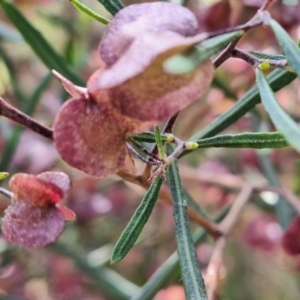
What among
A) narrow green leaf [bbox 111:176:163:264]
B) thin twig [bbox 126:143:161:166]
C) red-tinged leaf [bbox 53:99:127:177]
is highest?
red-tinged leaf [bbox 53:99:127:177]

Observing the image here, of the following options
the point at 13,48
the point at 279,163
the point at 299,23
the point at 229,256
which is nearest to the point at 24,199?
the point at 299,23

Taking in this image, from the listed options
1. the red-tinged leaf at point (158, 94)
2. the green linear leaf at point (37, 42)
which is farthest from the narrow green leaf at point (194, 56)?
the green linear leaf at point (37, 42)

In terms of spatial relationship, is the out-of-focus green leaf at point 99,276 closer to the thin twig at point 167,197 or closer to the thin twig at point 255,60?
the thin twig at point 167,197

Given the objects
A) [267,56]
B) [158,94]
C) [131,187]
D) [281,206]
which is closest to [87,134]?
[158,94]

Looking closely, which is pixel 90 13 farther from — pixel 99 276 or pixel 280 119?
pixel 99 276

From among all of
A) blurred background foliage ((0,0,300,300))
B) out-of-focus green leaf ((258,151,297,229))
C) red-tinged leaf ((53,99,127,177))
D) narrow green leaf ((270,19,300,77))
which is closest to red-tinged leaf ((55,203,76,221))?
red-tinged leaf ((53,99,127,177))

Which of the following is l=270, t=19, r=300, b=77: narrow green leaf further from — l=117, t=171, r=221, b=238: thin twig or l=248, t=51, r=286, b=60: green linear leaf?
l=117, t=171, r=221, b=238: thin twig
